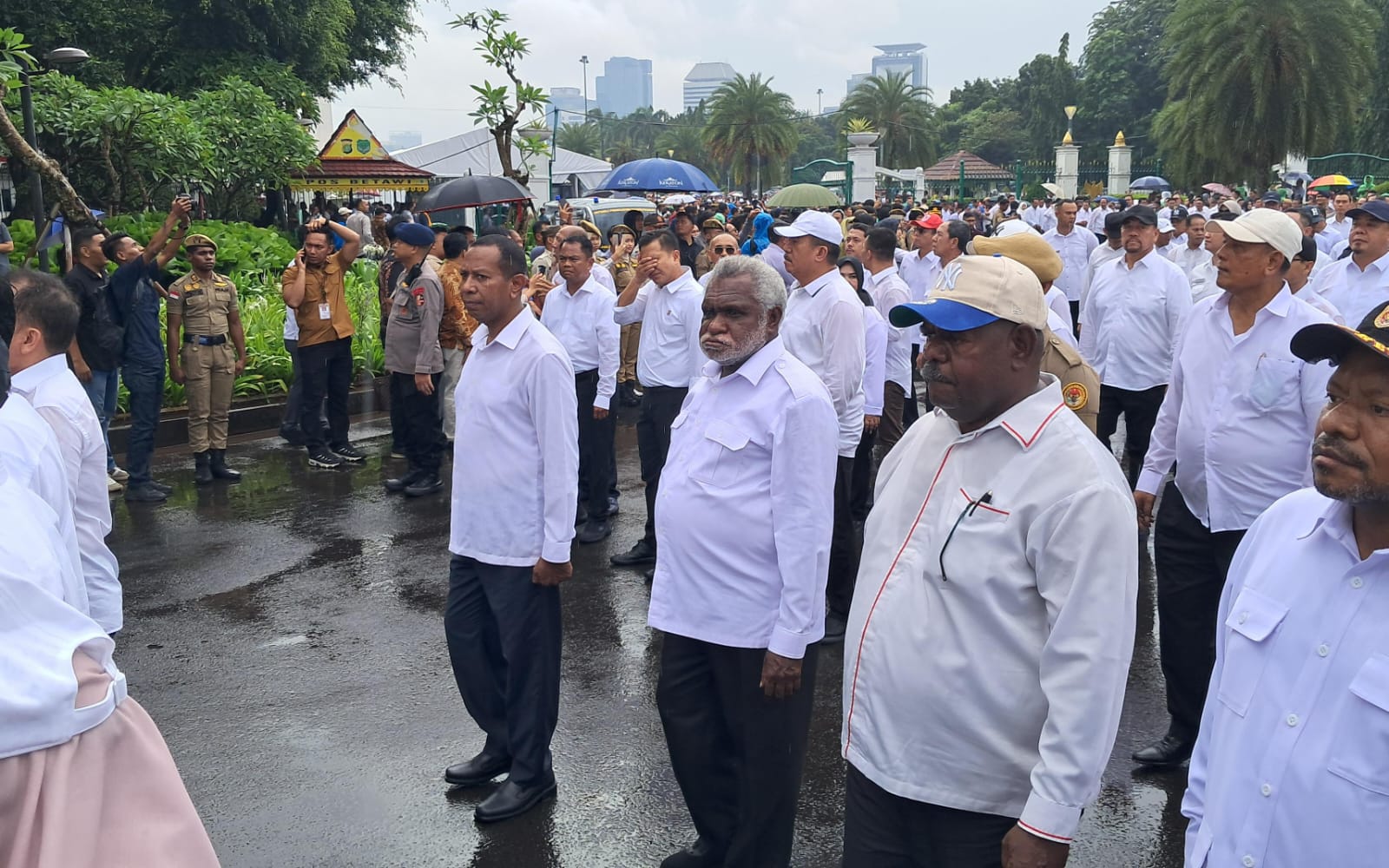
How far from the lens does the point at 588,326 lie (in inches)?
318

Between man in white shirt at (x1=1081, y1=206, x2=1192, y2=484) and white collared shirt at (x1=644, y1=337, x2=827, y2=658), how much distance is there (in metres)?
4.35

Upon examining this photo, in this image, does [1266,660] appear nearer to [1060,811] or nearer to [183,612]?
[1060,811]

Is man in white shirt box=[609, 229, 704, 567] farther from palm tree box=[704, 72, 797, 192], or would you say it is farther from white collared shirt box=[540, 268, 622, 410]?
palm tree box=[704, 72, 797, 192]

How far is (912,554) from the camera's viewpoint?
2.63 meters

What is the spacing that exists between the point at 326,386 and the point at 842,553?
5506 millimetres

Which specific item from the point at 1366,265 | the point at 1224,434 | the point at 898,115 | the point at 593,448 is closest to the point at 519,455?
the point at 1224,434

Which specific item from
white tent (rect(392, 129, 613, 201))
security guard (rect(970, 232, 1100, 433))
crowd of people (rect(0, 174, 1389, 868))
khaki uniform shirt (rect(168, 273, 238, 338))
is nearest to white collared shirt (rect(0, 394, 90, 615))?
crowd of people (rect(0, 174, 1389, 868))

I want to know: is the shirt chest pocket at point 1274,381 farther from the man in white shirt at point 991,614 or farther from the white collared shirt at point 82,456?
the white collared shirt at point 82,456

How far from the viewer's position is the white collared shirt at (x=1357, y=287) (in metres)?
7.30

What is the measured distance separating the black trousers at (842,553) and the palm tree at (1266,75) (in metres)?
31.0

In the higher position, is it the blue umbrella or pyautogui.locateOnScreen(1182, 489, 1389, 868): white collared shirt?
the blue umbrella

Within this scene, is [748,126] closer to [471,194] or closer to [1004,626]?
[471,194]

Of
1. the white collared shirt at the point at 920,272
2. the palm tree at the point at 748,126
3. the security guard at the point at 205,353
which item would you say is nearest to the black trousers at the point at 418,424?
the security guard at the point at 205,353

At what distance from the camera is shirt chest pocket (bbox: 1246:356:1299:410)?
4180 mm
